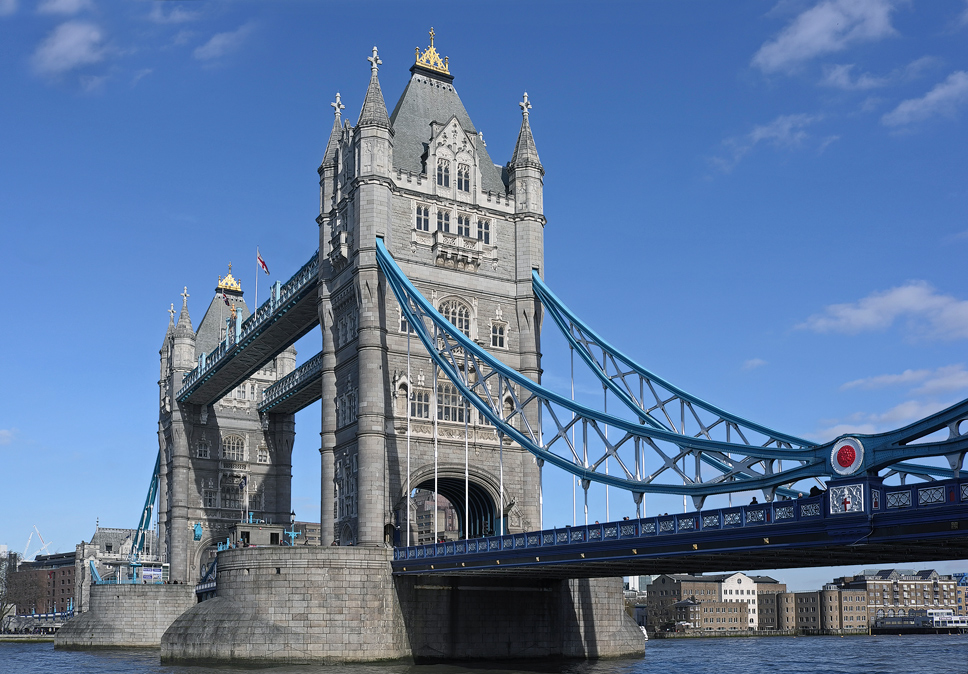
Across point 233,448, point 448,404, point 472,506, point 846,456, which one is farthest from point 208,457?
point 846,456

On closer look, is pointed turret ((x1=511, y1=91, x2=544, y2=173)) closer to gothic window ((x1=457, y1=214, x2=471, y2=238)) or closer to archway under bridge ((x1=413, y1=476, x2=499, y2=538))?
gothic window ((x1=457, y1=214, x2=471, y2=238))

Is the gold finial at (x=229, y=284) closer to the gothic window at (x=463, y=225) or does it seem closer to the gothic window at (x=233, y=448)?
the gothic window at (x=233, y=448)

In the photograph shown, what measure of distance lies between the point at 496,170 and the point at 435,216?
19.1ft

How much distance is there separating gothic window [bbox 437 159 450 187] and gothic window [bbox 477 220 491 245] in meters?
2.69

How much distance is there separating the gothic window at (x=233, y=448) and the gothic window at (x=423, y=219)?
39.1 metres

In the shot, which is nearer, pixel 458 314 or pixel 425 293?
pixel 425 293

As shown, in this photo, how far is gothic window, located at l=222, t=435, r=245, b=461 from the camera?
292 ft

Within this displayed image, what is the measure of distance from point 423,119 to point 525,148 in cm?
587

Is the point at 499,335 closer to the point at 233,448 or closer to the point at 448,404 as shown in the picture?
the point at 448,404

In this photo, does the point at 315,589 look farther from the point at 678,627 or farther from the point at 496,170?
the point at 678,627

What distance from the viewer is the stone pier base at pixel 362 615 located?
154 feet

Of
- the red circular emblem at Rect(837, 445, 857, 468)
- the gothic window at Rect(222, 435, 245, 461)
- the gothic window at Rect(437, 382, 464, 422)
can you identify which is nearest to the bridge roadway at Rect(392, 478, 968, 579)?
the red circular emblem at Rect(837, 445, 857, 468)

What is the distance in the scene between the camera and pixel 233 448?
89688mm

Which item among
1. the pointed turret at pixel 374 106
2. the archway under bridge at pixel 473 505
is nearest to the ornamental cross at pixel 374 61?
the pointed turret at pixel 374 106
